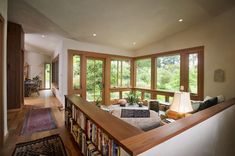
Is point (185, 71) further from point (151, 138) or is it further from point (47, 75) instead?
point (47, 75)

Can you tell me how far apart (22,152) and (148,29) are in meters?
4.48

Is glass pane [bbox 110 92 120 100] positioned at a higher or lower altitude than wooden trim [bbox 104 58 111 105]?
Result: lower

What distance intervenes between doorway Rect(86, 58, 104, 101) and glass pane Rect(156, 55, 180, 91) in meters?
2.45

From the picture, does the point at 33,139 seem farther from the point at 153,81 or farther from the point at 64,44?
the point at 153,81

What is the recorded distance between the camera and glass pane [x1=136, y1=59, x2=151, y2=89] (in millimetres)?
6086

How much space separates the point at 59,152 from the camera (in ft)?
7.37

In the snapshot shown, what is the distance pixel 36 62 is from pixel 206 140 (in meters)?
11.6

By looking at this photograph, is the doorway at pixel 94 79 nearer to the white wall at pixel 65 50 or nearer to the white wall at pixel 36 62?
the white wall at pixel 65 50

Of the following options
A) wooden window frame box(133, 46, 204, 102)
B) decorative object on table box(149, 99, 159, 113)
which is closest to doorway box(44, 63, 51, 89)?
wooden window frame box(133, 46, 204, 102)

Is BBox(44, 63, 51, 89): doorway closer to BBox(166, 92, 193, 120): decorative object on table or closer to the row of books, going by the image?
the row of books

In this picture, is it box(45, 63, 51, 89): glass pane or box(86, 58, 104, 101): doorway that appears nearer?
box(86, 58, 104, 101): doorway

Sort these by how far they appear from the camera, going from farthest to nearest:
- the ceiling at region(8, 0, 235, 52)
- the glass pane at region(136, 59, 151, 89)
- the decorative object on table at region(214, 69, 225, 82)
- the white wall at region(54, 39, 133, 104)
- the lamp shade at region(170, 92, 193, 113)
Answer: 1. the glass pane at region(136, 59, 151, 89)
2. the white wall at region(54, 39, 133, 104)
3. the decorative object on table at region(214, 69, 225, 82)
4. the ceiling at region(8, 0, 235, 52)
5. the lamp shade at region(170, 92, 193, 113)

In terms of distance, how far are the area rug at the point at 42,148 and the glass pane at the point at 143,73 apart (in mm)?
4425

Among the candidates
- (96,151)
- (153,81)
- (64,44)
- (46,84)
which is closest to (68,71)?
(64,44)
